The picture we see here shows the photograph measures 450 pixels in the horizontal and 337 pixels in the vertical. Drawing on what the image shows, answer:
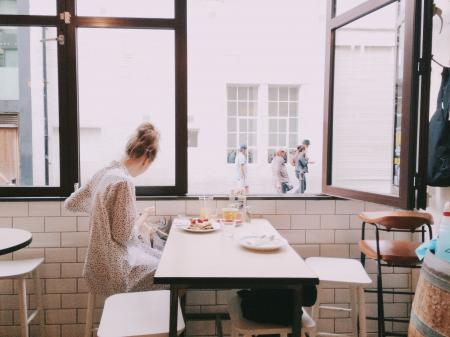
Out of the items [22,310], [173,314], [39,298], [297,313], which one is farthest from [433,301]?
[39,298]

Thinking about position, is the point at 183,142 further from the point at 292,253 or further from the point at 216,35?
the point at 216,35

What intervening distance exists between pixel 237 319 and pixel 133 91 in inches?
75.9

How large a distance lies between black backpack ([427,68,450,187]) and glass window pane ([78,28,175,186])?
174 centimetres

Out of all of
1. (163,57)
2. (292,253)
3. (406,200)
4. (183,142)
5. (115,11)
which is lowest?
(292,253)

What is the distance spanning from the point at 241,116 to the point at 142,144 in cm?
632

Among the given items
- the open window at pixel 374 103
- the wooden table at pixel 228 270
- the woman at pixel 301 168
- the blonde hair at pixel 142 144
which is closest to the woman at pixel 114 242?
the blonde hair at pixel 142 144

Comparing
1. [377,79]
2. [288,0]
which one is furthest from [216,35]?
[377,79]

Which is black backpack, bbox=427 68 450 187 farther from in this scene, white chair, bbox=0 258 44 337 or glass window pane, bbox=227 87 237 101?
glass window pane, bbox=227 87 237 101

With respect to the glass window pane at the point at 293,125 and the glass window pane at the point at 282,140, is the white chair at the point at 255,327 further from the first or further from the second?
the glass window pane at the point at 293,125

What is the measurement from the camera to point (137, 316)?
5.65ft

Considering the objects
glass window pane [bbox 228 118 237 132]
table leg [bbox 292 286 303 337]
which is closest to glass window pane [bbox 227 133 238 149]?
glass window pane [bbox 228 118 237 132]

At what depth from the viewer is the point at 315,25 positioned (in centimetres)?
700

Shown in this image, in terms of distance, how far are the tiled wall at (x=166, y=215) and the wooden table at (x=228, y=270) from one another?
99 cm

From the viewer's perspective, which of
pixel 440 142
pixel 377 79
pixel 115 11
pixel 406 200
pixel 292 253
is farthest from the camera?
pixel 115 11
